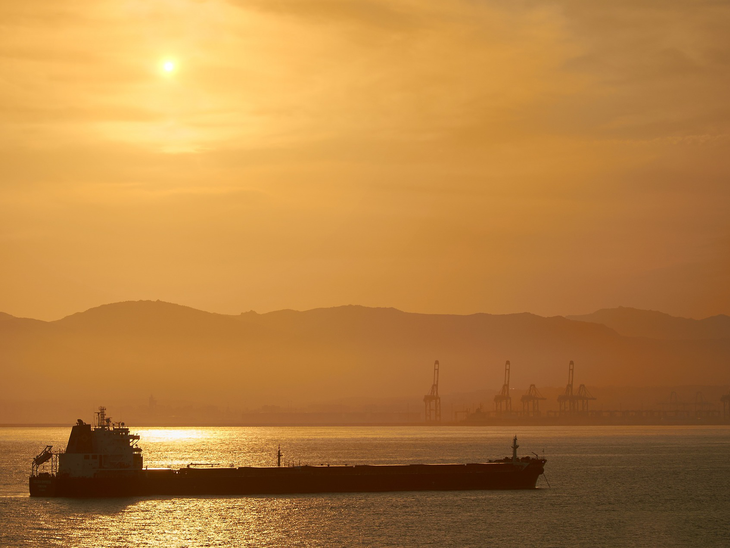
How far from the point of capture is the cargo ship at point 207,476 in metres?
89.6

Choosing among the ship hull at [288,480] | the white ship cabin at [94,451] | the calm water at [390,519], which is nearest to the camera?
the calm water at [390,519]

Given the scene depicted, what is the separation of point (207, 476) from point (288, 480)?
28.3ft

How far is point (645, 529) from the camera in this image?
7512cm

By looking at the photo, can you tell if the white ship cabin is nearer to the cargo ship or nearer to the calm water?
the cargo ship

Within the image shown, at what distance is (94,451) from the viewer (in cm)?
8981

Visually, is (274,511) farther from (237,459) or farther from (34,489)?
(237,459)

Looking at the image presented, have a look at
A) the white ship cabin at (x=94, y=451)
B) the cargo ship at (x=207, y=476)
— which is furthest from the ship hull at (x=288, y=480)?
the white ship cabin at (x=94, y=451)

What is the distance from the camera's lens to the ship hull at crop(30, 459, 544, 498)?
296ft

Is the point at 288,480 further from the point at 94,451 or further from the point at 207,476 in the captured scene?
the point at 94,451

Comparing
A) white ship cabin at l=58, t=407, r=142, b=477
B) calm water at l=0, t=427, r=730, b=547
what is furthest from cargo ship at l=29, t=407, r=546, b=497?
calm water at l=0, t=427, r=730, b=547

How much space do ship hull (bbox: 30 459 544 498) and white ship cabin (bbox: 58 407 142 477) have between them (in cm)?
73

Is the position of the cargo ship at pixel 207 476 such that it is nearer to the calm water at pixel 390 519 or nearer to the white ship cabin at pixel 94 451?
the white ship cabin at pixel 94 451

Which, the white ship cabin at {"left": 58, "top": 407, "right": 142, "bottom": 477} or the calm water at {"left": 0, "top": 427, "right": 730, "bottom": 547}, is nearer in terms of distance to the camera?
the calm water at {"left": 0, "top": 427, "right": 730, "bottom": 547}

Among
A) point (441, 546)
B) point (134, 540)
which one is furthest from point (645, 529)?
point (134, 540)
